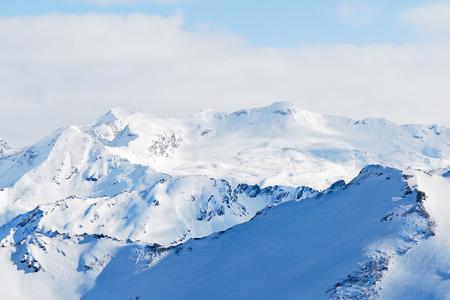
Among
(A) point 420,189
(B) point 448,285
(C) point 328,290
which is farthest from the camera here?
(A) point 420,189

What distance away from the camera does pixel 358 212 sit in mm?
199125

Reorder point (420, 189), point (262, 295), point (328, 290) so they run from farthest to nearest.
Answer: point (420, 189)
point (262, 295)
point (328, 290)

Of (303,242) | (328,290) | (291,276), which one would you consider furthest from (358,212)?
(328,290)

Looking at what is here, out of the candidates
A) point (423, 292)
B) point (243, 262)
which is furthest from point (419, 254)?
point (243, 262)

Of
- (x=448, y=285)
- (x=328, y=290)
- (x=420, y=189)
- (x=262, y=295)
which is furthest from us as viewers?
(x=420, y=189)

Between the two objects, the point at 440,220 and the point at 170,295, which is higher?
the point at 440,220

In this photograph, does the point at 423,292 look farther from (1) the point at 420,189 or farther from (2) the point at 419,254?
(1) the point at 420,189

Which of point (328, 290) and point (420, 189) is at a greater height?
point (420, 189)

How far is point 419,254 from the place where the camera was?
163m

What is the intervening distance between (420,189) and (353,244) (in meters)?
27.4

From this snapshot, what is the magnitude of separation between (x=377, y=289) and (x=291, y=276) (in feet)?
92.4

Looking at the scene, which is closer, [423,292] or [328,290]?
[423,292]

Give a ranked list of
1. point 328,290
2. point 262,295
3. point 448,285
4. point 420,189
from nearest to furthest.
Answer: point 448,285, point 328,290, point 262,295, point 420,189

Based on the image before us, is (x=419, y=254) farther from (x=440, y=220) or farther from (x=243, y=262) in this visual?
(x=243, y=262)
